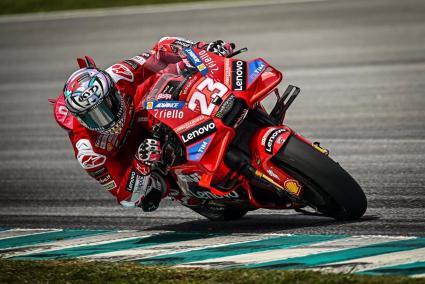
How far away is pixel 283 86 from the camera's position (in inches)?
565

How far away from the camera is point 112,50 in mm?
18047

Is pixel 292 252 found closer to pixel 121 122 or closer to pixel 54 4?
pixel 121 122

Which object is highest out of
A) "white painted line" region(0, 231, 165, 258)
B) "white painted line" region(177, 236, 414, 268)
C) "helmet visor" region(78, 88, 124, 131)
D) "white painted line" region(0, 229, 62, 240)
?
"helmet visor" region(78, 88, 124, 131)

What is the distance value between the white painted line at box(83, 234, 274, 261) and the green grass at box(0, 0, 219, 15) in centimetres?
1439

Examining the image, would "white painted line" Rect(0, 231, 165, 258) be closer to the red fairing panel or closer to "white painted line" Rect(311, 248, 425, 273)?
the red fairing panel

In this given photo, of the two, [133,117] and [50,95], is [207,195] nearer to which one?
[133,117]

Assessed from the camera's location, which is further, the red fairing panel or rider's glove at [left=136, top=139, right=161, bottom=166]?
rider's glove at [left=136, top=139, right=161, bottom=166]

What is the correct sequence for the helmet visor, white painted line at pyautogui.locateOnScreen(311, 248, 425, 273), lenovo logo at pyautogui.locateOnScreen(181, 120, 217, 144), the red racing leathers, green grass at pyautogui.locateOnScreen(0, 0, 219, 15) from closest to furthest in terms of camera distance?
white painted line at pyautogui.locateOnScreen(311, 248, 425, 273) < lenovo logo at pyautogui.locateOnScreen(181, 120, 217, 144) < the helmet visor < the red racing leathers < green grass at pyautogui.locateOnScreen(0, 0, 219, 15)

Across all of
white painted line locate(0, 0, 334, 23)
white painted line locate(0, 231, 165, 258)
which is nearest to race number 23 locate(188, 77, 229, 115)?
white painted line locate(0, 231, 165, 258)

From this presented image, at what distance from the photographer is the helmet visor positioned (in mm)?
7262

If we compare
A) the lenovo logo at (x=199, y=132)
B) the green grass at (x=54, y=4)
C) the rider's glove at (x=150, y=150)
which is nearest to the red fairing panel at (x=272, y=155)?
the lenovo logo at (x=199, y=132)

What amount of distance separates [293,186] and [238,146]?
0.61m

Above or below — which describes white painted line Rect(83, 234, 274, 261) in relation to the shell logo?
below

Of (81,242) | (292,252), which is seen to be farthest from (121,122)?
(292,252)
